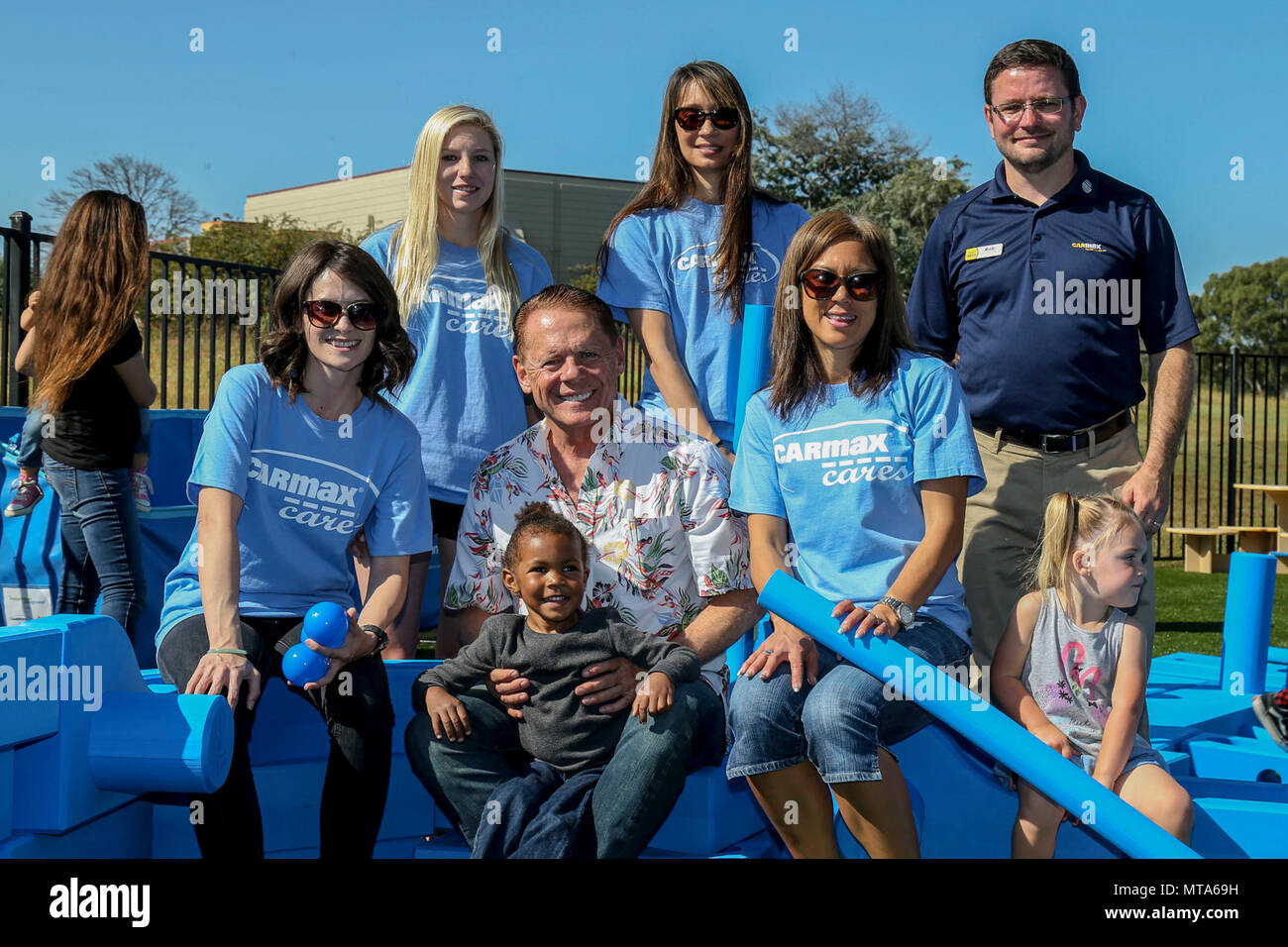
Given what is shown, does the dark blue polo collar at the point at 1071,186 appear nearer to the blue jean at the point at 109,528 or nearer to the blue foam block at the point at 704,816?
the blue foam block at the point at 704,816

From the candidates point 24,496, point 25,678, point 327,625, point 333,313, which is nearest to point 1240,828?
point 327,625

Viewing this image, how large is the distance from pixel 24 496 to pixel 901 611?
3976mm

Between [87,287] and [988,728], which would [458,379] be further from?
[988,728]

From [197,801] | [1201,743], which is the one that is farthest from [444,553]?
[1201,743]

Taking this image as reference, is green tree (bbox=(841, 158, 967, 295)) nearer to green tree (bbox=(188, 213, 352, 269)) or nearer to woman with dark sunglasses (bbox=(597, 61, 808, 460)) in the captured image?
green tree (bbox=(188, 213, 352, 269))

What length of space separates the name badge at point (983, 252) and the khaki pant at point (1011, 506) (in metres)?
0.51

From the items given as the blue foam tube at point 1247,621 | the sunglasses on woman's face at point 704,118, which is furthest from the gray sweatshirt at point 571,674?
the blue foam tube at point 1247,621

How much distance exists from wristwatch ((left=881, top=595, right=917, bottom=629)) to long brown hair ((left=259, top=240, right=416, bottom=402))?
1362 millimetres

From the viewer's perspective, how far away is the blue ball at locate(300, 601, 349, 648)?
8.18 ft

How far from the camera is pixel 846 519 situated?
9.04 ft

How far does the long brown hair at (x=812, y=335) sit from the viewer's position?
285 cm
